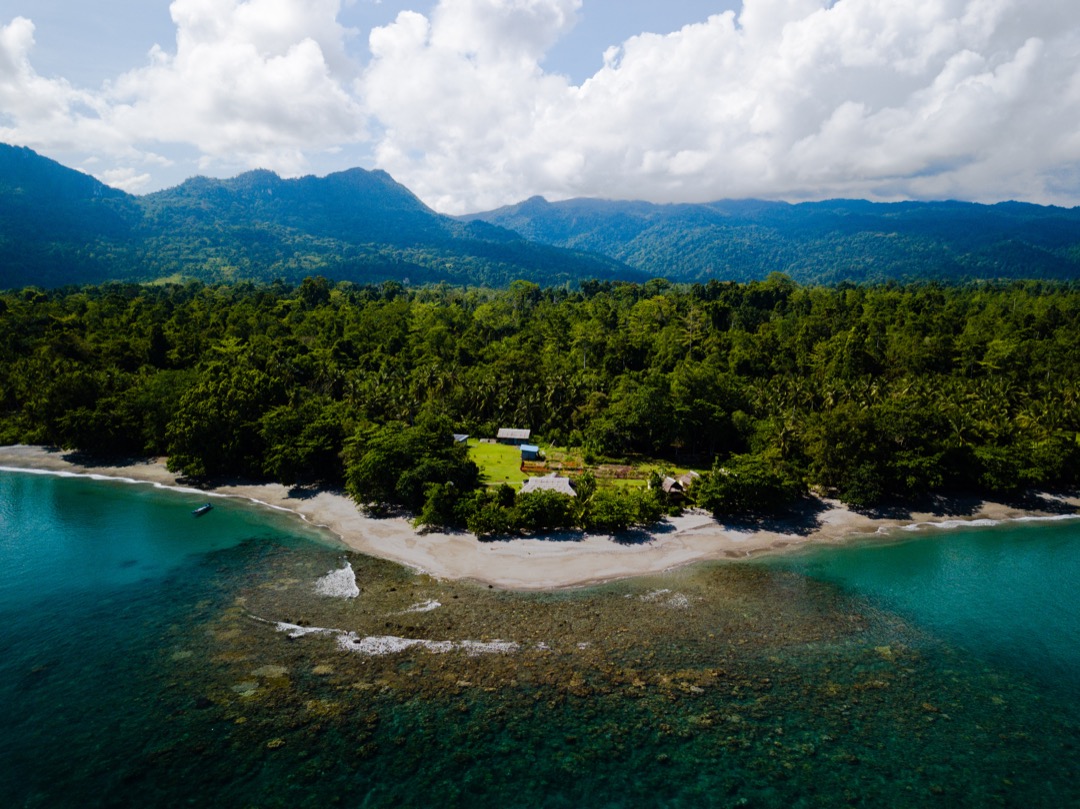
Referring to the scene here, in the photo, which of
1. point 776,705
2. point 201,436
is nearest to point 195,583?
point 201,436

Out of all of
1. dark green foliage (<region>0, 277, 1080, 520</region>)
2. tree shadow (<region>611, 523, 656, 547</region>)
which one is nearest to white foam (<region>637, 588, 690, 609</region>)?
tree shadow (<region>611, 523, 656, 547</region>)

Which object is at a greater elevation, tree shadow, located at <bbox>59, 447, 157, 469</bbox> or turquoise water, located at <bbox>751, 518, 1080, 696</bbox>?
tree shadow, located at <bbox>59, 447, 157, 469</bbox>

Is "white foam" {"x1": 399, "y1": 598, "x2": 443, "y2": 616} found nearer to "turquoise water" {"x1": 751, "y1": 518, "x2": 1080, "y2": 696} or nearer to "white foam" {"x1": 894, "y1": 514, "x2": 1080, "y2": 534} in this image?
"turquoise water" {"x1": 751, "y1": 518, "x2": 1080, "y2": 696}

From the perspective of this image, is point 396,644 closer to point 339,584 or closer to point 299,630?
point 299,630

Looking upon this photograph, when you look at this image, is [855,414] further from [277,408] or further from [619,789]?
[277,408]

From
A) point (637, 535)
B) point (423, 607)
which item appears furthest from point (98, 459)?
point (637, 535)
